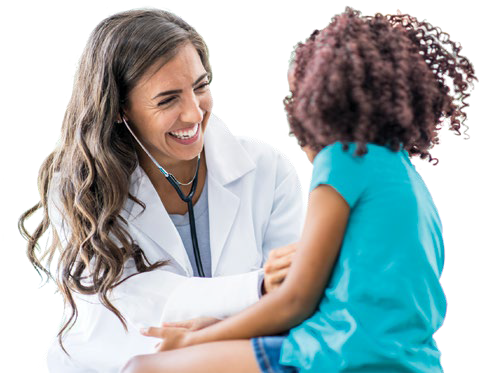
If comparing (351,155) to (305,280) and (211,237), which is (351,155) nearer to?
(305,280)

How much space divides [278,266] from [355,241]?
0.24m

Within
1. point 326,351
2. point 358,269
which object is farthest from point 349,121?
point 326,351

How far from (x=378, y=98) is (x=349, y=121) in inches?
2.5

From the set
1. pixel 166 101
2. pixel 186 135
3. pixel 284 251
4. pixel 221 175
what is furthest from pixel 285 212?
pixel 284 251

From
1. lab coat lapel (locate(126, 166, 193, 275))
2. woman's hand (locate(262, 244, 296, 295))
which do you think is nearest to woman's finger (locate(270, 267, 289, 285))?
woman's hand (locate(262, 244, 296, 295))

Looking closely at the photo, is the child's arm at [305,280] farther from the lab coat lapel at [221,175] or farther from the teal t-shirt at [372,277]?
the lab coat lapel at [221,175]

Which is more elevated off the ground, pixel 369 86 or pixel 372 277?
pixel 369 86

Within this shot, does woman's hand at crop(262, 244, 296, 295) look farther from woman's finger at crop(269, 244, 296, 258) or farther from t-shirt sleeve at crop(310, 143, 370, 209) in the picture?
t-shirt sleeve at crop(310, 143, 370, 209)

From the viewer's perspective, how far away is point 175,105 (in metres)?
1.92

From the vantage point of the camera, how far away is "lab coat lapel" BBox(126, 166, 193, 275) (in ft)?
6.43

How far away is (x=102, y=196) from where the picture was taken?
197cm

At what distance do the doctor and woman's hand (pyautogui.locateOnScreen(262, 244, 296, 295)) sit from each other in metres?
0.23

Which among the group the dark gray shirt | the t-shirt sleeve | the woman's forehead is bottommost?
the dark gray shirt

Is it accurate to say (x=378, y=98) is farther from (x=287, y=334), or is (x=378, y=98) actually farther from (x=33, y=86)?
(x=33, y=86)
